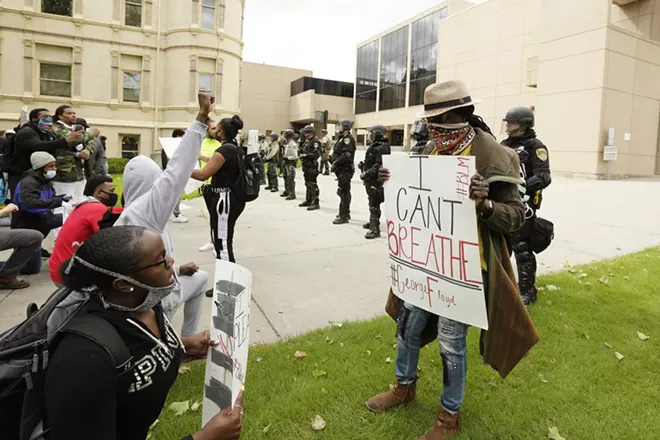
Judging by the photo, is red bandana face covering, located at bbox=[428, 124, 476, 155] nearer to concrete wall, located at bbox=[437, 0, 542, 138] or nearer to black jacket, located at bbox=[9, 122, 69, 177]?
black jacket, located at bbox=[9, 122, 69, 177]

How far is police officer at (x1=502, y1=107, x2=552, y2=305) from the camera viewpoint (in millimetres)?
4547

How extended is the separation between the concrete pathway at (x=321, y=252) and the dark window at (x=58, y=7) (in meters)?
18.0

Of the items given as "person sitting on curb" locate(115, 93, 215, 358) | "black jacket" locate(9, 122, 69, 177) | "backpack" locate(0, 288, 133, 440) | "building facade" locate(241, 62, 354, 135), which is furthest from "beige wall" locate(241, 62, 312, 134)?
"backpack" locate(0, 288, 133, 440)

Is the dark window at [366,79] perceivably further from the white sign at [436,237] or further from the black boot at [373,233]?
the white sign at [436,237]

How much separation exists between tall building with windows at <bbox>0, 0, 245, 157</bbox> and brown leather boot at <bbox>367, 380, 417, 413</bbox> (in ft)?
78.1

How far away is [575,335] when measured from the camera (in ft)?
12.9

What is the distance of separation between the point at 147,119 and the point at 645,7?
26.1 meters


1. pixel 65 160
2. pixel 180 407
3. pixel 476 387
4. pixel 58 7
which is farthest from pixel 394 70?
pixel 180 407

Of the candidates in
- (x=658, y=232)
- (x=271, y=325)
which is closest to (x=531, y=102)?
(x=658, y=232)

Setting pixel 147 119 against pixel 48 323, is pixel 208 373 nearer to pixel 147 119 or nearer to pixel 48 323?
pixel 48 323

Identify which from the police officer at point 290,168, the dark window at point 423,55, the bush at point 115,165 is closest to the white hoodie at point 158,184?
the police officer at point 290,168

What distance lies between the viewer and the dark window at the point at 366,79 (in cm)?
5053

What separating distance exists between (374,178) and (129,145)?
20979mm

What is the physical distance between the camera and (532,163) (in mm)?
4602
